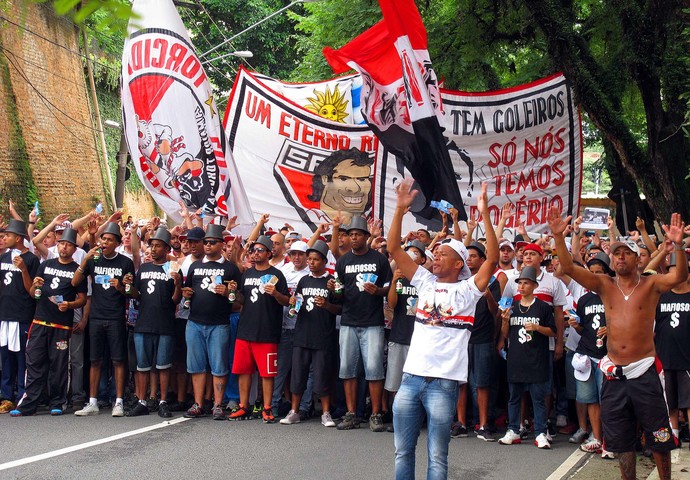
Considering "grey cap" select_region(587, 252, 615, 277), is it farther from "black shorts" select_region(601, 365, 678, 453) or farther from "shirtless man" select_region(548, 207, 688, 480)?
"black shorts" select_region(601, 365, 678, 453)

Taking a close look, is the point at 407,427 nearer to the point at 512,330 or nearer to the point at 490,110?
the point at 512,330

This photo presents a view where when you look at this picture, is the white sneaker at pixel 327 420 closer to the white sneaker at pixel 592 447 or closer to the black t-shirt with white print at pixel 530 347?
the black t-shirt with white print at pixel 530 347

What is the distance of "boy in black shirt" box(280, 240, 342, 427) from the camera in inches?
377

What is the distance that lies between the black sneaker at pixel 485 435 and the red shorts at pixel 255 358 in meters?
2.32

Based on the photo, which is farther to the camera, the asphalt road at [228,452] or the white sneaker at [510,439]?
the white sneaker at [510,439]

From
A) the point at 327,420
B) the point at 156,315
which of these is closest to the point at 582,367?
the point at 327,420

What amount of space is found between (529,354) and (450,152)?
3819 mm

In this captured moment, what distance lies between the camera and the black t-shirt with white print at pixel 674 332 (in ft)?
27.9

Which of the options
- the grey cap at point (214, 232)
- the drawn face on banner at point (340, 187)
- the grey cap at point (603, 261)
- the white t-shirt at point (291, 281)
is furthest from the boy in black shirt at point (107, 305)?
the grey cap at point (603, 261)

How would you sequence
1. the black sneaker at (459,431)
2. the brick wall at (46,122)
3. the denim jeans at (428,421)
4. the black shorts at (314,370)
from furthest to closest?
the brick wall at (46,122)
the black shorts at (314,370)
the black sneaker at (459,431)
the denim jeans at (428,421)

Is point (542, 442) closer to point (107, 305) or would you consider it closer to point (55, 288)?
point (107, 305)

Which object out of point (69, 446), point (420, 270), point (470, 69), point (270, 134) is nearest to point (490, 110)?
point (270, 134)

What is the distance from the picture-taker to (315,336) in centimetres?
963

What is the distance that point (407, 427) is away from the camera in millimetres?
5852
